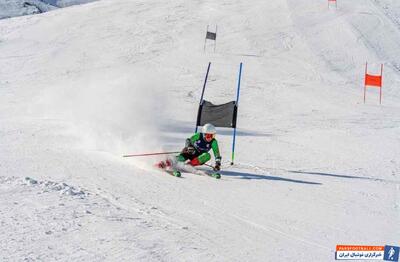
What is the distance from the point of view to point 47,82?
68.3 ft

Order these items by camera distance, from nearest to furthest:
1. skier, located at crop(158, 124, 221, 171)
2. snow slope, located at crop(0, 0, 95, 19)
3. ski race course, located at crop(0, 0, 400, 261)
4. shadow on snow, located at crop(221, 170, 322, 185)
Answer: ski race course, located at crop(0, 0, 400, 261) < shadow on snow, located at crop(221, 170, 322, 185) < skier, located at crop(158, 124, 221, 171) < snow slope, located at crop(0, 0, 95, 19)

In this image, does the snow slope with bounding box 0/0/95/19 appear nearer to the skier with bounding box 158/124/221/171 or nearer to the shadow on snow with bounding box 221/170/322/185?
the skier with bounding box 158/124/221/171

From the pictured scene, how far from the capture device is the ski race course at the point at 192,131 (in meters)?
5.52

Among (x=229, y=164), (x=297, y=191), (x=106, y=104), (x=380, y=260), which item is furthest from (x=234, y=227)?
(x=106, y=104)

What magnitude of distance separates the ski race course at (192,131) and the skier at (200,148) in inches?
20.0

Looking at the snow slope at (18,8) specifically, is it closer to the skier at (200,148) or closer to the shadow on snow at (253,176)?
the skier at (200,148)

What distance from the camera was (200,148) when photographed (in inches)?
396

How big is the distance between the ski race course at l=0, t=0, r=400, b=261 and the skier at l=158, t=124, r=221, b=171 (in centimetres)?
51

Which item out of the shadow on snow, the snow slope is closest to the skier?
the shadow on snow

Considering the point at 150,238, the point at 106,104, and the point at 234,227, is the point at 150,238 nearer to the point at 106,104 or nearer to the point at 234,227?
the point at 234,227

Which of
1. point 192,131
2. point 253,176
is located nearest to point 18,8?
point 192,131

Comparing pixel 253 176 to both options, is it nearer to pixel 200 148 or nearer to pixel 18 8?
pixel 200 148

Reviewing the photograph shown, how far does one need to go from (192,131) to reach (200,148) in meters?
4.52

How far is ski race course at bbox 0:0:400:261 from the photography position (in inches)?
217
